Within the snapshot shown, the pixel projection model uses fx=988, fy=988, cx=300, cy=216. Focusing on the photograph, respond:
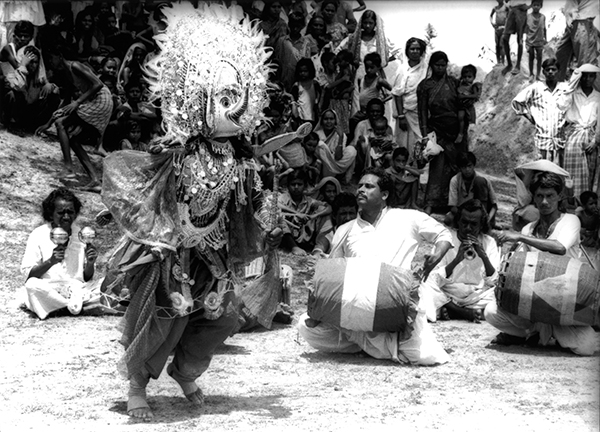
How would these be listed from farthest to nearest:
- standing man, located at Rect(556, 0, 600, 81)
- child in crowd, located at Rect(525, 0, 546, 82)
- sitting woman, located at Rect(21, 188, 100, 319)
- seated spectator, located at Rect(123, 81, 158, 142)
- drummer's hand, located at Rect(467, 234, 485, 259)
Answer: child in crowd, located at Rect(525, 0, 546, 82) < standing man, located at Rect(556, 0, 600, 81) < seated spectator, located at Rect(123, 81, 158, 142) < drummer's hand, located at Rect(467, 234, 485, 259) < sitting woman, located at Rect(21, 188, 100, 319)

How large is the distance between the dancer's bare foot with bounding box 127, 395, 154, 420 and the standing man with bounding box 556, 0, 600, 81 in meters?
9.24

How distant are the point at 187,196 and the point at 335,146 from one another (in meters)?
5.93

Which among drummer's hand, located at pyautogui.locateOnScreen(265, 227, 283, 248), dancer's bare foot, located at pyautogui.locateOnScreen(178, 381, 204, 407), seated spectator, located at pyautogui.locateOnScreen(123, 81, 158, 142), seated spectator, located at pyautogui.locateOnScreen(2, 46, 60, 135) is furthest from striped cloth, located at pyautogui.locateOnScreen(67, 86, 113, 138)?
dancer's bare foot, located at pyautogui.locateOnScreen(178, 381, 204, 407)

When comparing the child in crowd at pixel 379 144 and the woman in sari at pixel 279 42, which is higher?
the woman in sari at pixel 279 42

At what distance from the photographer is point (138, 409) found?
5.31m

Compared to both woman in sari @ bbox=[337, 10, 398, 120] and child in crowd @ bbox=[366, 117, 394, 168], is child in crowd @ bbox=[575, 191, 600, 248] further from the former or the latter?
woman in sari @ bbox=[337, 10, 398, 120]

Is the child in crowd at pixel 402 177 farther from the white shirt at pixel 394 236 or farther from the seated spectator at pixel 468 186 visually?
the white shirt at pixel 394 236

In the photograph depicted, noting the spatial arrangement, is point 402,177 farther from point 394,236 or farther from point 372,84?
point 394,236

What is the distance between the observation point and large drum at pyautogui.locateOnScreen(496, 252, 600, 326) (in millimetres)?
6590

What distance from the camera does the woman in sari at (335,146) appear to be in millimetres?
11004

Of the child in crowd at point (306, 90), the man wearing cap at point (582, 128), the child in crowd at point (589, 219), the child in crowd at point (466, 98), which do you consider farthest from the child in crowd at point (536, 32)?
the child in crowd at point (589, 219)

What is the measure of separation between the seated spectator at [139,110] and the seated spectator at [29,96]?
845 mm

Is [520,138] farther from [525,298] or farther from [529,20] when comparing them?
[525,298]

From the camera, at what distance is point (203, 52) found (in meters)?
5.35
